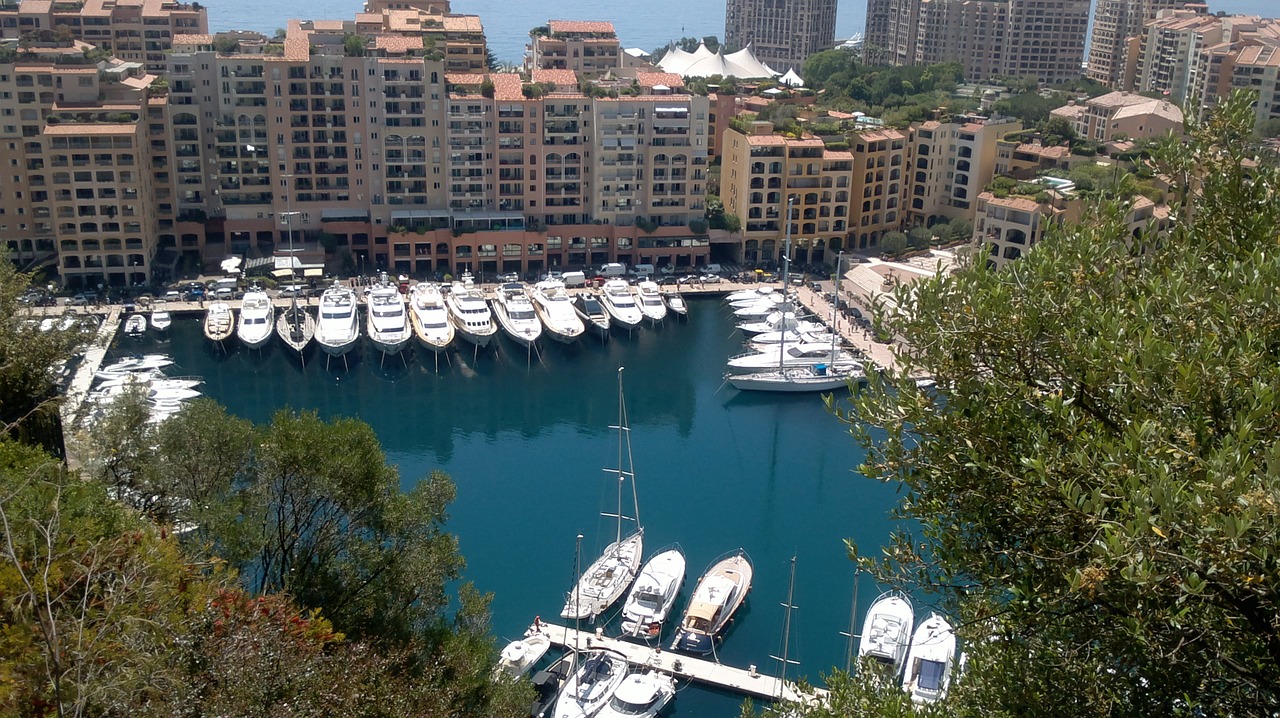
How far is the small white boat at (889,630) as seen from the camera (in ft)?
63.8

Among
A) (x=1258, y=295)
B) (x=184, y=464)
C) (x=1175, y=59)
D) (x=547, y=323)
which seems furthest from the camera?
(x=1175, y=59)

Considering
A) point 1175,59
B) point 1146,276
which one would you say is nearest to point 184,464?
point 1146,276

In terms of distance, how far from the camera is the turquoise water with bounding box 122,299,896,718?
2198 centimetres

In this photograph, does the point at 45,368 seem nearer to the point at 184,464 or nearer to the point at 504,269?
the point at 184,464

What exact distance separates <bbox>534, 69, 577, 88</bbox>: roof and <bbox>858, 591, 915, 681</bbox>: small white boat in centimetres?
2613

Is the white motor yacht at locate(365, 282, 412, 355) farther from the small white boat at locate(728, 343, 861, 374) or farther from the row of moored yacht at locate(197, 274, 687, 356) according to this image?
the small white boat at locate(728, 343, 861, 374)

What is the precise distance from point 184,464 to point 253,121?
27598mm

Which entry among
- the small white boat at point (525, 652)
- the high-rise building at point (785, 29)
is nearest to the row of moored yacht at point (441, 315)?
the small white boat at point (525, 652)

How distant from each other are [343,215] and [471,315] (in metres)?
8.31

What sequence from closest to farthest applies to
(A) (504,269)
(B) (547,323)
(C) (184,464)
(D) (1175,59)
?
(C) (184,464) < (B) (547,323) < (A) (504,269) < (D) (1175,59)

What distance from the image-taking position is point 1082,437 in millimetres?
6781

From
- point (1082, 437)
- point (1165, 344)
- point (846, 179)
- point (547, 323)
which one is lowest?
point (547, 323)

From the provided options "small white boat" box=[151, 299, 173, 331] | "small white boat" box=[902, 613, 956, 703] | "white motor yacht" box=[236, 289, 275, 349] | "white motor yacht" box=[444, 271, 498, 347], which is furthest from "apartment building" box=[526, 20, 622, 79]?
"small white boat" box=[902, 613, 956, 703]

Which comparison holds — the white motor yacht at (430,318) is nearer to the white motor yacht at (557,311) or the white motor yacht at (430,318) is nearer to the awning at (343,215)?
the white motor yacht at (557,311)
